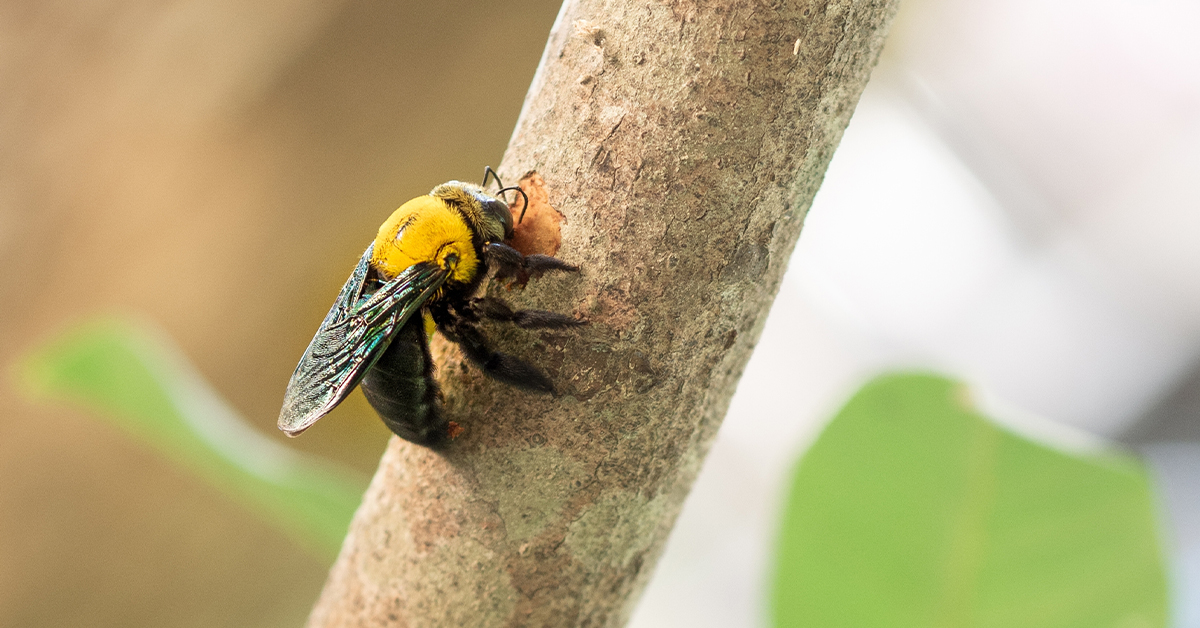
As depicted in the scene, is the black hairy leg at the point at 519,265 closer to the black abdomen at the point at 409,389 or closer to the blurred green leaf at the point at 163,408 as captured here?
the black abdomen at the point at 409,389

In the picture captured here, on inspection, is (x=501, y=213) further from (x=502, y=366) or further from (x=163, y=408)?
(x=163, y=408)

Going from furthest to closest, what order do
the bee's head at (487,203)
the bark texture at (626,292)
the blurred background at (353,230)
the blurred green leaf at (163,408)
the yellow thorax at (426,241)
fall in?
1. the blurred background at (353,230)
2. the blurred green leaf at (163,408)
3. the yellow thorax at (426,241)
4. the bee's head at (487,203)
5. the bark texture at (626,292)

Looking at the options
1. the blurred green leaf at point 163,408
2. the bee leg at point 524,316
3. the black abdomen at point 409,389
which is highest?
the bee leg at point 524,316

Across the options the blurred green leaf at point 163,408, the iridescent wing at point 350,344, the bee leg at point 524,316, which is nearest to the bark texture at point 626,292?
the bee leg at point 524,316

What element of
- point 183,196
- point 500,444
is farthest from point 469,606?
point 183,196

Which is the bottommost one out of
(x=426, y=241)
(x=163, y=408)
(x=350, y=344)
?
(x=163, y=408)

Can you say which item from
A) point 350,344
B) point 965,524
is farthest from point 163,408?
point 965,524
